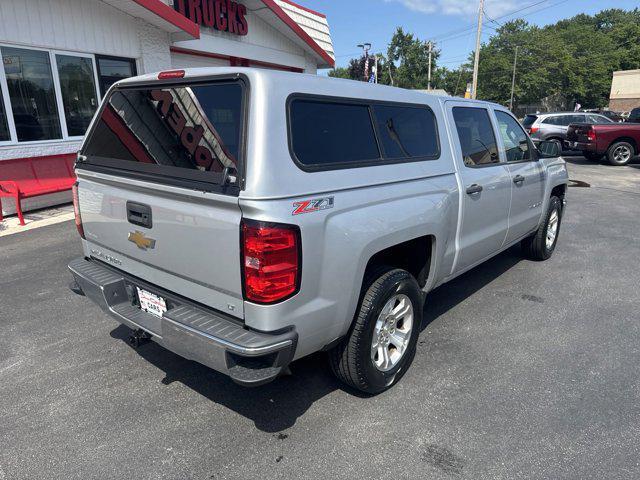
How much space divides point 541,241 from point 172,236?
464 cm

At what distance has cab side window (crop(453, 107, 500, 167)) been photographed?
12.0 ft

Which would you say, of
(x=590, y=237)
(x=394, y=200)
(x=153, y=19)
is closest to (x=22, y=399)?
(x=394, y=200)

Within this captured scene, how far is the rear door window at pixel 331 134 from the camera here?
91.9 inches

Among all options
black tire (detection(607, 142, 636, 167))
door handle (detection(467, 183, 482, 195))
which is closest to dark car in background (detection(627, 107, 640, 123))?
black tire (detection(607, 142, 636, 167))

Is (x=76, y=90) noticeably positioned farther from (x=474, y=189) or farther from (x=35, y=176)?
(x=474, y=189)

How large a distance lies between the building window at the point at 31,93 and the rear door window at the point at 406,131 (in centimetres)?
830

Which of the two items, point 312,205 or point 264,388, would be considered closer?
point 312,205

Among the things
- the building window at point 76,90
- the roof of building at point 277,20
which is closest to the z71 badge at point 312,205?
the roof of building at point 277,20

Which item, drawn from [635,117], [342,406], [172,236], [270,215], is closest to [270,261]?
[270,215]

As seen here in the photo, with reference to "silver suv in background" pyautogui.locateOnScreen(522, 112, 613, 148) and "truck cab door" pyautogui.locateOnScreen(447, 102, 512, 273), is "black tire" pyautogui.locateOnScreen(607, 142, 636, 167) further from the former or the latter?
"truck cab door" pyautogui.locateOnScreen(447, 102, 512, 273)

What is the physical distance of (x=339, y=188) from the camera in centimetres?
242

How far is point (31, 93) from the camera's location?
865cm

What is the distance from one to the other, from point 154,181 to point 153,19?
362 inches

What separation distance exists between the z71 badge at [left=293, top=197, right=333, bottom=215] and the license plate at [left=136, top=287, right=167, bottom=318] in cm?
107
